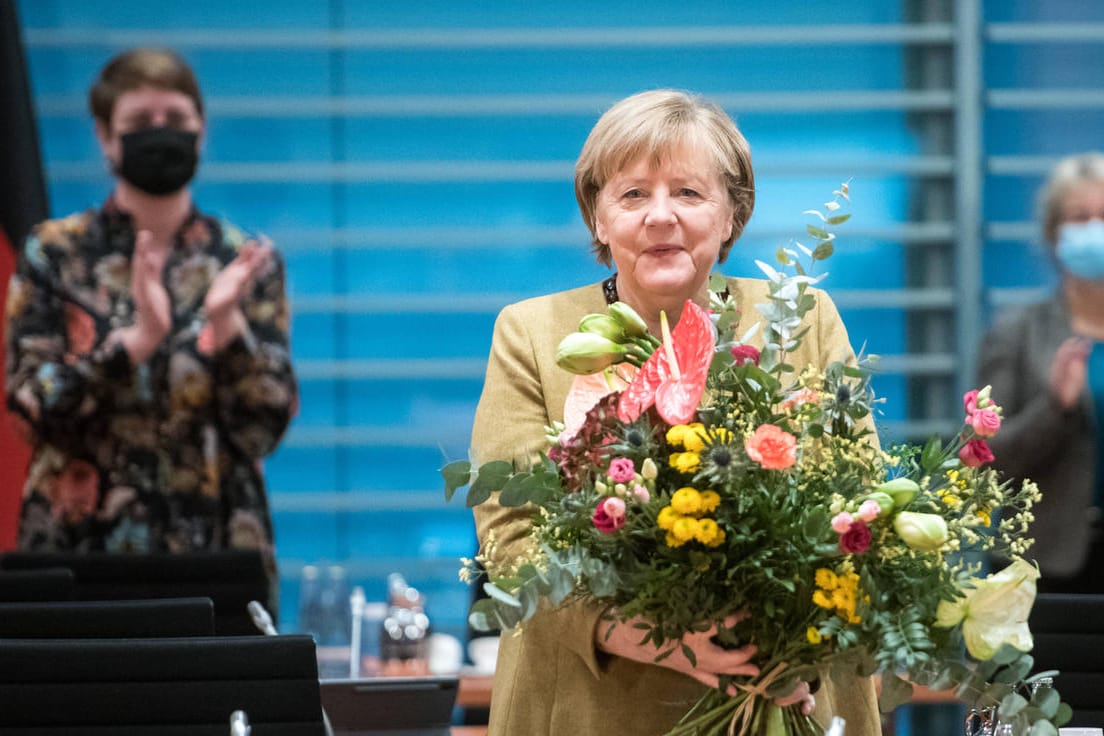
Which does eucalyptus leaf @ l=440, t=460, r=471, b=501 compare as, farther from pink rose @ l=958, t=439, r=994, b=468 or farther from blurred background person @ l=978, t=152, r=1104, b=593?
blurred background person @ l=978, t=152, r=1104, b=593

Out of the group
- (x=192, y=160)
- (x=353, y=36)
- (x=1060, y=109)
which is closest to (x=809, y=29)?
(x=1060, y=109)

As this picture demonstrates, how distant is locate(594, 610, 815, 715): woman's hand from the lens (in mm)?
1540

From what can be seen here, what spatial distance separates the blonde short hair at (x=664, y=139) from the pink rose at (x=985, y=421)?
0.41m

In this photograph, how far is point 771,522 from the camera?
1.49 metres

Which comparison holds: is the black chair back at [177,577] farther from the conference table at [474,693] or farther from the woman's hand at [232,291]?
the woman's hand at [232,291]

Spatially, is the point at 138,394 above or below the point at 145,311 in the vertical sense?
below

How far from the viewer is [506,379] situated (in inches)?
72.4

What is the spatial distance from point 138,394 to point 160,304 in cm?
24

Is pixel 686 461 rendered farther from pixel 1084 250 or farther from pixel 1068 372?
pixel 1084 250

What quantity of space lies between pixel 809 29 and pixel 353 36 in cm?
173


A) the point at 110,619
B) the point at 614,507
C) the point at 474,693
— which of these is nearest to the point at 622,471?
the point at 614,507

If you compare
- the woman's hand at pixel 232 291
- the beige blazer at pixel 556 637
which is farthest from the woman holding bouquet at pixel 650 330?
the woman's hand at pixel 232 291

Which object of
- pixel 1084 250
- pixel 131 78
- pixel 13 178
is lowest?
pixel 1084 250

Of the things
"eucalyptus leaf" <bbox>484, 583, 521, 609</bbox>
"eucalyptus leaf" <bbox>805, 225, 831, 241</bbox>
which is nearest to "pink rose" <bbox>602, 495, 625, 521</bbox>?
"eucalyptus leaf" <bbox>484, 583, 521, 609</bbox>
